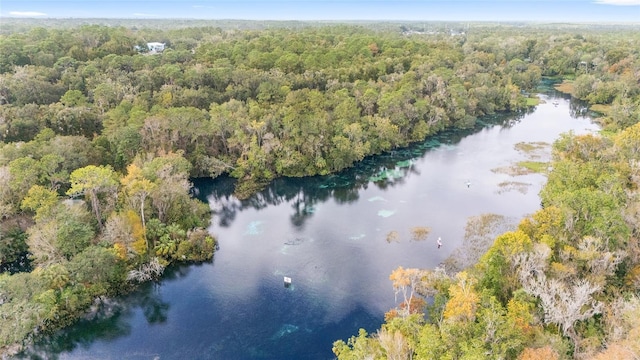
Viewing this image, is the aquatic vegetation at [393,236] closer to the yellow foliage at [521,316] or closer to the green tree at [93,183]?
the yellow foliage at [521,316]

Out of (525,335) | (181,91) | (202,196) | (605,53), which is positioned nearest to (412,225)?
(525,335)

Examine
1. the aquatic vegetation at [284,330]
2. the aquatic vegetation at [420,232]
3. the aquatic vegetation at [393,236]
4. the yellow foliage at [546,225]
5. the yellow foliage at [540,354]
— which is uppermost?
the yellow foliage at [546,225]

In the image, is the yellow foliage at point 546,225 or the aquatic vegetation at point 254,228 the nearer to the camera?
the yellow foliage at point 546,225

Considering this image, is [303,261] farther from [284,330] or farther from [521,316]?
[521,316]

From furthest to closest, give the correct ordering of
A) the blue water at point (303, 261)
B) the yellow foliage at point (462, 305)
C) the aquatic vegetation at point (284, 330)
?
the aquatic vegetation at point (284, 330) → the blue water at point (303, 261) → the yellow foliage at point (462, 305)

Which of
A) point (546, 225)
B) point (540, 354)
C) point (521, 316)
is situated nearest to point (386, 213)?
point (546, 225)

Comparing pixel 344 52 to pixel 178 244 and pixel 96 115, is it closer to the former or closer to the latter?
pixel 96 115

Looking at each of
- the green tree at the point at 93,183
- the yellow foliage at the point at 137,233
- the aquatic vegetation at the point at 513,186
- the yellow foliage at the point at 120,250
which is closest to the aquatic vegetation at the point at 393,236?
the aquatic vegetation at the point at 513,186
